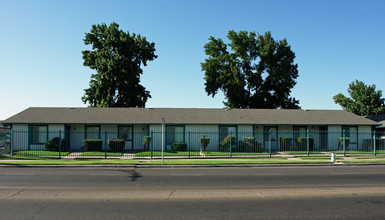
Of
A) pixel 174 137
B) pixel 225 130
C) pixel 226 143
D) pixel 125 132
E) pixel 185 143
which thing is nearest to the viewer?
pixel 226 143

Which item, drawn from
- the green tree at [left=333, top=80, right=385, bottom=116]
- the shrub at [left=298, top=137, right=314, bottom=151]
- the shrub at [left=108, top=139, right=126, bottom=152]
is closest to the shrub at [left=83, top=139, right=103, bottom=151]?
the shrub at [left=108, top=139, right=126, bottom=152]

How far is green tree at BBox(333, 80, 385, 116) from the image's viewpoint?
47844 millimetres

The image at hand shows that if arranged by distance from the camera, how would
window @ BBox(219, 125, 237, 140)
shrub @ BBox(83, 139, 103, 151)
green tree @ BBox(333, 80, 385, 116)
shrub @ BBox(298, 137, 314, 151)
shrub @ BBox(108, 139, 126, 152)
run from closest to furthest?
shrub @ BBox(83, 139, 103, 151)
shrub @ BBox(108, 139, 126, 152)
shrub @ BBox(298, 137, 314, 151)
window @ BBox(219, 125, 237, 140)
green tree @ BBox(333, 80, 385, 116)

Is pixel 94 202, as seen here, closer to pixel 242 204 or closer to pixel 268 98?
pixel 242 204

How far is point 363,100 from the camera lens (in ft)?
159

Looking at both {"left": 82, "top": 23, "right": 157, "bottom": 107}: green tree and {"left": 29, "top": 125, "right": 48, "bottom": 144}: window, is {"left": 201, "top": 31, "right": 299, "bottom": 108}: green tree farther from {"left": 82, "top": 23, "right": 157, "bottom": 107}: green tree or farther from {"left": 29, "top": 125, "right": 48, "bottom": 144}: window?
{"left": 29, "top": 125, "right": 48, "bottom": 144}: window

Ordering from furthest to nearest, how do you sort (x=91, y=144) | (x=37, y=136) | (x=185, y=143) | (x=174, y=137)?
(x=174, y=137)
(x=37, y=136)
(x=185, y=143)
(x=91, y=144)

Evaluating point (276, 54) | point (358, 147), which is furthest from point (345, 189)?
point (276, 54)

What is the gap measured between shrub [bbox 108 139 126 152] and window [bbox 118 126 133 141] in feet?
6.89

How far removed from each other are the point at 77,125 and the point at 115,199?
21893 millimetres

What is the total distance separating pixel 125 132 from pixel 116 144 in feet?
8.20

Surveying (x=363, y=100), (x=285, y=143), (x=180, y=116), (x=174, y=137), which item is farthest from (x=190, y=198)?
(x=363, y=100)

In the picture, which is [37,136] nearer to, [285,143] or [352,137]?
[285,143]

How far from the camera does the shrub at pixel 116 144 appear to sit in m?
26.0
